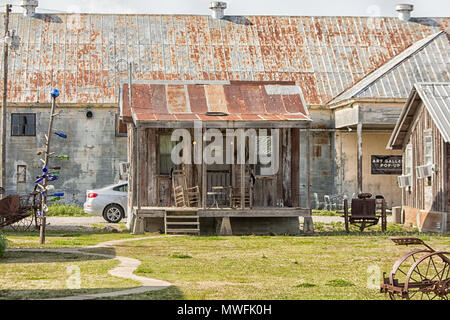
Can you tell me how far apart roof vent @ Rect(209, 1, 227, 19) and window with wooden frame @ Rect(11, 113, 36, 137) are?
35.8 ft

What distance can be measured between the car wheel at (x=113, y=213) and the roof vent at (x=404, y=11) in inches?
795

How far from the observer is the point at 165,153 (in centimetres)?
2628

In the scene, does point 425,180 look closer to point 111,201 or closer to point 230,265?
point 111,201

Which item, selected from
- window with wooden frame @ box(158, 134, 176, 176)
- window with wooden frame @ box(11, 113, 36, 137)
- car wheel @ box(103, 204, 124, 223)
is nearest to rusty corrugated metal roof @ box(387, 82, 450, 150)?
window with wooden frame @ box(158, 134, 176, 176)

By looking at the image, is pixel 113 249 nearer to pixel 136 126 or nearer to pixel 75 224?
pixel 136 126

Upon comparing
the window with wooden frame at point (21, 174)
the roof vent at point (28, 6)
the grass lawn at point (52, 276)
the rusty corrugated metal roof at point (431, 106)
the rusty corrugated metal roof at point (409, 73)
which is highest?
the roof vent at point (28, 6)

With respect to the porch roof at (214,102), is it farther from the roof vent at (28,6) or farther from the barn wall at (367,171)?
the roof vent at (28,6)

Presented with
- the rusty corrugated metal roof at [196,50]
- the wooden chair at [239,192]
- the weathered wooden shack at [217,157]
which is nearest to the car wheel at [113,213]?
the weathered wooden shack at [217,157]

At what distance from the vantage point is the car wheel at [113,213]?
2977 cm

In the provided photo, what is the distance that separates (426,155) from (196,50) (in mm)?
16063

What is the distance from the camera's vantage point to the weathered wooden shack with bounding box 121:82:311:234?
24391 millimetres

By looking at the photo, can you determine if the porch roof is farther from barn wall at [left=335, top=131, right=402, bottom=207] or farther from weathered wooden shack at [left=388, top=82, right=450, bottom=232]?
barn wall at [left=335, top=131, right=402, bottom=207]

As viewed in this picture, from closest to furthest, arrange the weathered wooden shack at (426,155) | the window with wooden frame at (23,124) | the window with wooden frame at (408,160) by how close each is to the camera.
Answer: the weathered wooden shack at (426,155) → the window with wooden frame at (408,160) → the window with wooden frame at (23,124)
